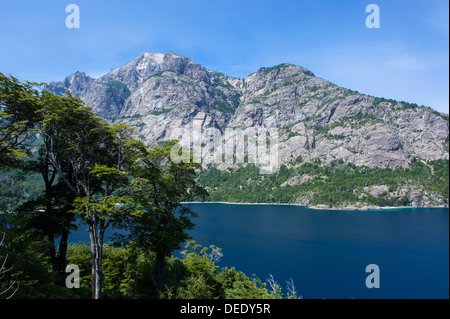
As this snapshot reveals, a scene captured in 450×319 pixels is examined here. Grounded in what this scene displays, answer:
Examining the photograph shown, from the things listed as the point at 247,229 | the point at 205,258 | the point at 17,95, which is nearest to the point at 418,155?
the point at 247,229

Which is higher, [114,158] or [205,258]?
[114,158]

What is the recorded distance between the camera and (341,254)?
54.8 meters

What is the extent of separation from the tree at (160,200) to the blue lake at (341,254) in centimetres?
416

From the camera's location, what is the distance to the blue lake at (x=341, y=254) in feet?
120

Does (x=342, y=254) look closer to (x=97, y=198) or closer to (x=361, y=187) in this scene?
(x=97, y=198)

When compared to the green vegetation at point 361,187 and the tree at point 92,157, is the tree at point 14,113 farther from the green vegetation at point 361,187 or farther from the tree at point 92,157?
the green vegetation at point 361,187

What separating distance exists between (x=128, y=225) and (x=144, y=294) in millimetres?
5884

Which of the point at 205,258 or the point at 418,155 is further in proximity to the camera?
the point at 418,155

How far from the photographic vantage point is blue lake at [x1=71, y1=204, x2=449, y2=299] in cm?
3669

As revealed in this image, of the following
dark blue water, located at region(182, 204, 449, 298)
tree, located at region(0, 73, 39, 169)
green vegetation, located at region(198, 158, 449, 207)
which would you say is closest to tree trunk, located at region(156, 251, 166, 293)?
tree, located at region(0, 73, 39, 169)

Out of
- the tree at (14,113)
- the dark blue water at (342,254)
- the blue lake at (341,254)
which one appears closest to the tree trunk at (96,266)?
the tree at (14,113)

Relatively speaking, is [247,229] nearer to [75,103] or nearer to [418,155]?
[75,103]

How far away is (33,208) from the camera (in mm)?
15008

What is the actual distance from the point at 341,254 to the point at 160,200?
52.1 metres
